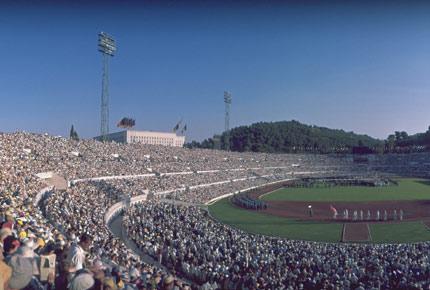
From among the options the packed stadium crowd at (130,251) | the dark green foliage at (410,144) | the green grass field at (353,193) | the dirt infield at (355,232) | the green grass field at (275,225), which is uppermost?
the dark green foliage at (410,144)

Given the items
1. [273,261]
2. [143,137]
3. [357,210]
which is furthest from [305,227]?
[143,137]

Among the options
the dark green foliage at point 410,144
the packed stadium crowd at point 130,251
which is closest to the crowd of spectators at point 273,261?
the packed stadium crowd at point 130,251

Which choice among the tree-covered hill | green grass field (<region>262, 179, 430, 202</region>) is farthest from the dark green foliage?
green grass field (<region>262, 179, 430, 202</region>)

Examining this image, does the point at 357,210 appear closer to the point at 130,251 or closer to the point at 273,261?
the point at 273,261

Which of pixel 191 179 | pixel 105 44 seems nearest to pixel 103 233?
pixel 191 179

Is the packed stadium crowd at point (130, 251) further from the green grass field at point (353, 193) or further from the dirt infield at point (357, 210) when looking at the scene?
the green grass field at point (353, 193)

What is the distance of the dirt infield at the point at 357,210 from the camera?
39.8 meters

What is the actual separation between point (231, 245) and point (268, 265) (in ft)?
14.5

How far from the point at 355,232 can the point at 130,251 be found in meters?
18.2

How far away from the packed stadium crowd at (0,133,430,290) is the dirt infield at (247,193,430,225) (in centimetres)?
1009

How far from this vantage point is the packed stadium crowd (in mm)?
7180

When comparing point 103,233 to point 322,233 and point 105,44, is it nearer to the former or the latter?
point 322,233

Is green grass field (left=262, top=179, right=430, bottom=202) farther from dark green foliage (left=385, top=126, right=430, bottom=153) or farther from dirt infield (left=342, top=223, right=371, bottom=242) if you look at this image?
dark green foliage (left=385, top=126, right=430, bottom=153)

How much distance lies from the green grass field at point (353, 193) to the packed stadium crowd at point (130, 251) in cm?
1556
